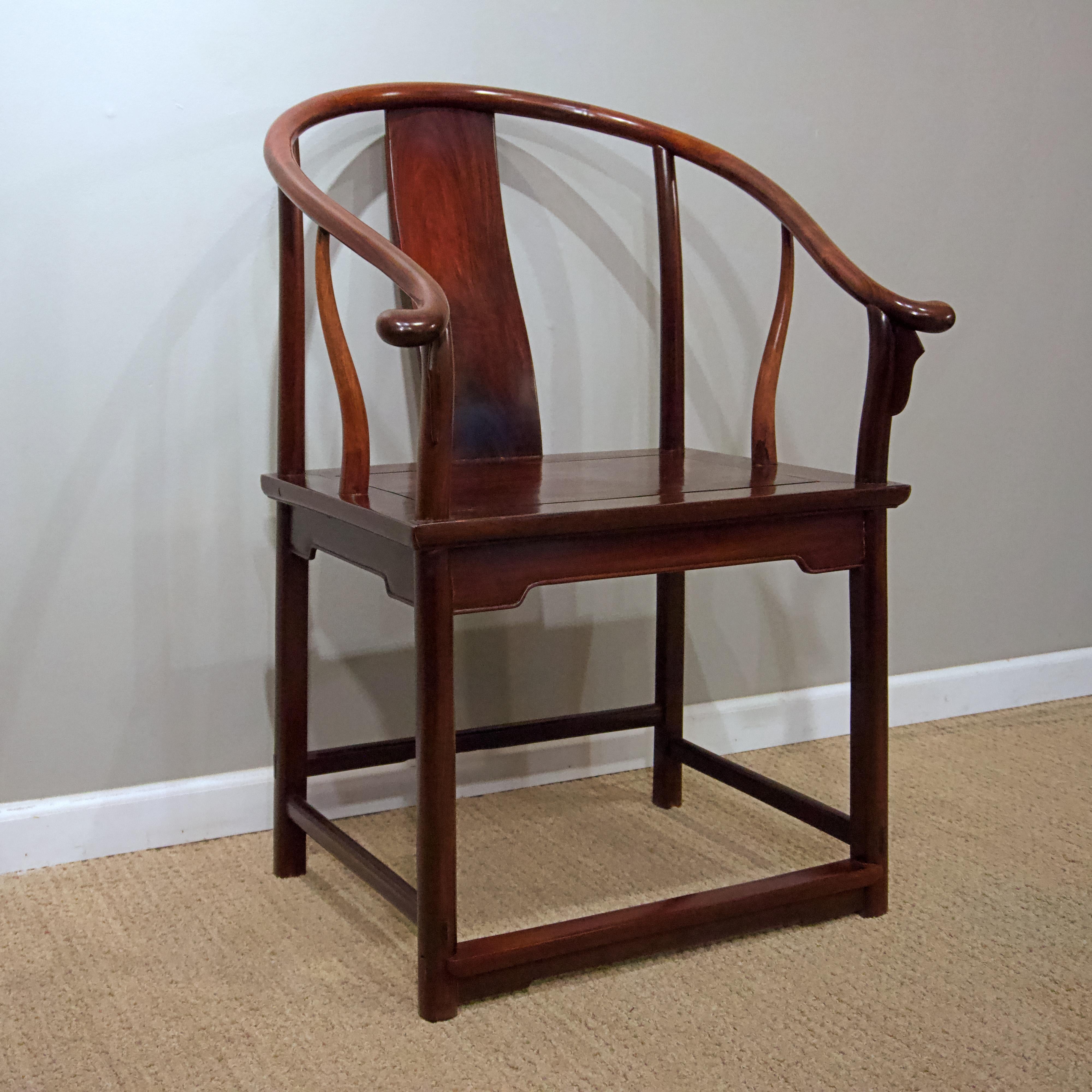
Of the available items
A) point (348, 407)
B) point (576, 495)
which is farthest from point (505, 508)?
point (348, 407)

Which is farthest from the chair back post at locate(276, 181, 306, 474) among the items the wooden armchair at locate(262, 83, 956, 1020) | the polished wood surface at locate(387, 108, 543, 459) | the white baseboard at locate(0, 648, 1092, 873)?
the white baseboard at locate(0, 648, 1092, 873)

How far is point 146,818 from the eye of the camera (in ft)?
4.77

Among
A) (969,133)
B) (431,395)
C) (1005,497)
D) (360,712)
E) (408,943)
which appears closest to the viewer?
(431,395)

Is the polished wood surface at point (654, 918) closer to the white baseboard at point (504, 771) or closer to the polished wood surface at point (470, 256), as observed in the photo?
the white baseboard at point (504, 771)

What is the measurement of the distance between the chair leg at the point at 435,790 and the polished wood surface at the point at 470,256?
1.25 ft

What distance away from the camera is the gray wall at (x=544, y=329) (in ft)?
4.45

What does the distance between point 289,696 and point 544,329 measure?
57cm

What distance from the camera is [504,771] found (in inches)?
64.9

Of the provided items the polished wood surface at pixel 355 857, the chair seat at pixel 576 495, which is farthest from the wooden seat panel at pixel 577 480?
the polished wood surface at pixel 355 857

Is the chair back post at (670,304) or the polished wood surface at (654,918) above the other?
the chair back post at (670,304)

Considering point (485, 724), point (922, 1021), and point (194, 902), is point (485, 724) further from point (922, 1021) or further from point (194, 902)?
point (922, 1021)

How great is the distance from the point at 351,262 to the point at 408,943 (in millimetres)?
770

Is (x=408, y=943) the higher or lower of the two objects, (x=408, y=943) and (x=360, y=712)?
the lower

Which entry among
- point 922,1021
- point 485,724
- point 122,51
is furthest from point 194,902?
point 122,51
